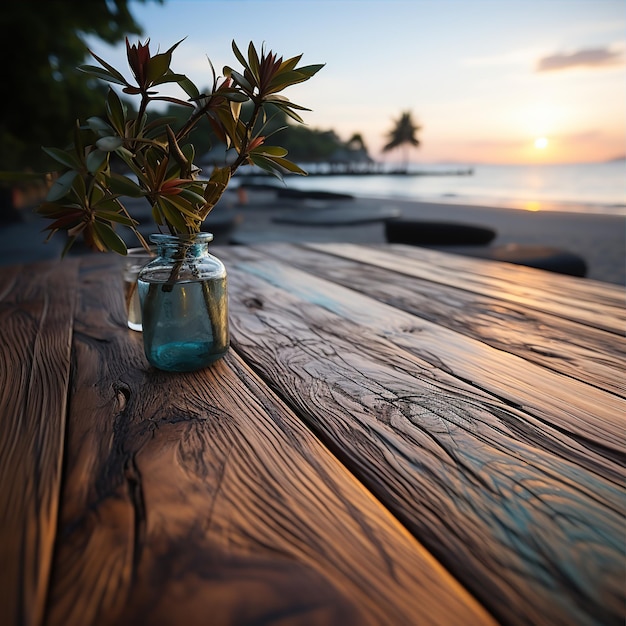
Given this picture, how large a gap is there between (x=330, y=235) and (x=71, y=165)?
5315mm

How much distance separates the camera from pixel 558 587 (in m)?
0.31

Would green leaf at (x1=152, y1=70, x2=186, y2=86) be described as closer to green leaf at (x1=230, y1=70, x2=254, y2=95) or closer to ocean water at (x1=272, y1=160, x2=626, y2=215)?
green leaf at (x1=230, y1=70, x2=254, y2=95)

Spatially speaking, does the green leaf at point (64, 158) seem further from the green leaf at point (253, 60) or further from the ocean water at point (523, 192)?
the ocean water at point (523, 192)

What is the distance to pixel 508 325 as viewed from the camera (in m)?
0.89

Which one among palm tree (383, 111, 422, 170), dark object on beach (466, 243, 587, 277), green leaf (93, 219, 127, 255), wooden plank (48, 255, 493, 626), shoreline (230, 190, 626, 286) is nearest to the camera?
wooden plank (48, 255, 493, 626)

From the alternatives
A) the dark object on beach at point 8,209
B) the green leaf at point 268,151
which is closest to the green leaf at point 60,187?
the green leaf at point 268,151

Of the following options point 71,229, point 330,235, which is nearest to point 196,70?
point 71,229

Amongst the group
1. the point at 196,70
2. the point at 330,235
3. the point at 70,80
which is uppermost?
the point at 70,80

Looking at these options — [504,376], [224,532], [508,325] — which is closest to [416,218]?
[508,325]

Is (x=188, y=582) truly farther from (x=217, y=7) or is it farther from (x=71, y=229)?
(x=217, y=7)

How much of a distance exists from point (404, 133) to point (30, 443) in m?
46.2

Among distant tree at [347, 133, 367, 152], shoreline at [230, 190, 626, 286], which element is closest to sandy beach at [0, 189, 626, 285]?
shoreline at [230, 190, 626, 286]

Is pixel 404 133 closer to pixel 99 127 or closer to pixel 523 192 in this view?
pixel 523 192

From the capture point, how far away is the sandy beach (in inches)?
124
